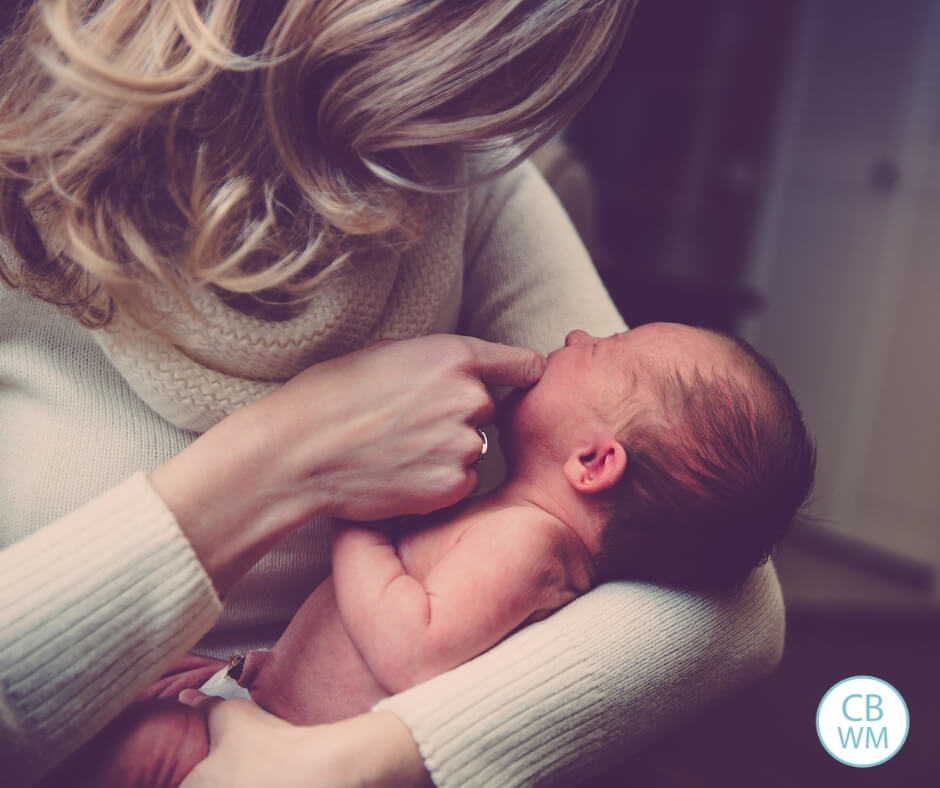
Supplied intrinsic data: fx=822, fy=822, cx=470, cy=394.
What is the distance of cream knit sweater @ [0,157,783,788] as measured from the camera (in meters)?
0.59

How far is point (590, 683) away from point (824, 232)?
2.70 metres

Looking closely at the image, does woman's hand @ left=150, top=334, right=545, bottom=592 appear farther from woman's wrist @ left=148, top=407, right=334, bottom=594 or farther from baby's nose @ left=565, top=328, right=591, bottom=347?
baby's nose @ left=565, top=328, right=591, bottom=347

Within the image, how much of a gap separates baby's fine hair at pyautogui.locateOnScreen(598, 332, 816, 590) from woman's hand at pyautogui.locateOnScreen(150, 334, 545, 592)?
16 centimetres

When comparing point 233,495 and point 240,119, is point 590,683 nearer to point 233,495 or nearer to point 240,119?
point 233,495

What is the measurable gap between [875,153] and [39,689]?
9.84ft

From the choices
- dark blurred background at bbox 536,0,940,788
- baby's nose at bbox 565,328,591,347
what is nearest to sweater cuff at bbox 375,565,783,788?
baby's nose at bbox 565,328,591,347

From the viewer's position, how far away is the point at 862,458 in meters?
2.87

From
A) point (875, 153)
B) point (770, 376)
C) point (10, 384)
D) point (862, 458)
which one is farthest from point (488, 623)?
point (875, 153)

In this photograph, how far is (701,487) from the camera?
2.57ft

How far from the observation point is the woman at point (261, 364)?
24.0 inches
